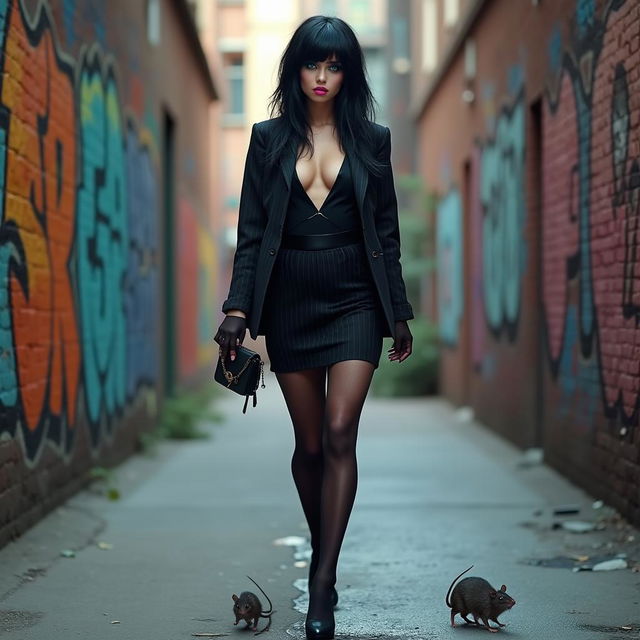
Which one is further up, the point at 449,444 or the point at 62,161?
the point at 62,161

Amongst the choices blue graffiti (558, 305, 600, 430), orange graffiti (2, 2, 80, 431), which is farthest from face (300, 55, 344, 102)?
blue graffiti (558, 305, 600, 430)

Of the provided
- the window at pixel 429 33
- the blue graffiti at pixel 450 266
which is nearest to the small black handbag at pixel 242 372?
Result: the blue graffiti at pixel 450 266

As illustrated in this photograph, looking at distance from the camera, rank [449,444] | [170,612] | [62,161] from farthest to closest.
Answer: [449,444] < [62,161] < [170,612]

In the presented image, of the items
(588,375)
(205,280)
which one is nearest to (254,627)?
(588,375)

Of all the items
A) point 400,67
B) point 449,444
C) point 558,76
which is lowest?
point 449,444

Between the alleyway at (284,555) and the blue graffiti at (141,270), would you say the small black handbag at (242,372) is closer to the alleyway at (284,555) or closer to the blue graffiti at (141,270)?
the alleyway at (284,555)

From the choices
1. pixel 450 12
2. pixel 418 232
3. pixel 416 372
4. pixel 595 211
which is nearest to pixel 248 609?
pixel 595 211

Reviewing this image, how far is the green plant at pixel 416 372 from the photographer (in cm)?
1838

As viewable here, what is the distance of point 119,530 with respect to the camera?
6.69 meters

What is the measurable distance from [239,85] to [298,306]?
24554 millimetres

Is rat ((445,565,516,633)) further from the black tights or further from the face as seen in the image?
the face

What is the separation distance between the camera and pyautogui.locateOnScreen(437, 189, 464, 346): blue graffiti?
15.5 metres

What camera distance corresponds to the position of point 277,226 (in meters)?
4.32

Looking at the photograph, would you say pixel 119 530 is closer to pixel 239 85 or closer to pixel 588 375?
pixel 588 375
